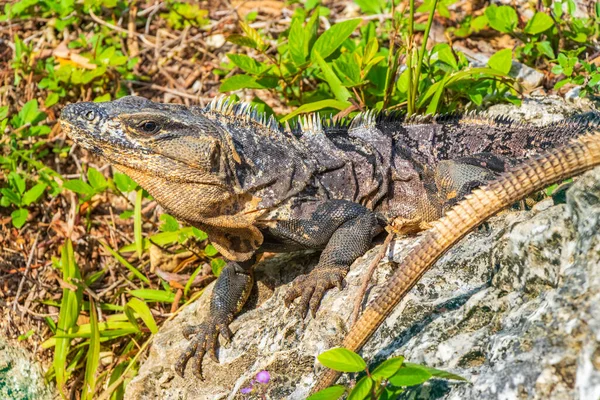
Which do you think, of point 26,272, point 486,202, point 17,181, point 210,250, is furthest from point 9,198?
point 486,202

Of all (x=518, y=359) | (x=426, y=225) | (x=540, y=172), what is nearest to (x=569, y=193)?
(x=540, y=172)

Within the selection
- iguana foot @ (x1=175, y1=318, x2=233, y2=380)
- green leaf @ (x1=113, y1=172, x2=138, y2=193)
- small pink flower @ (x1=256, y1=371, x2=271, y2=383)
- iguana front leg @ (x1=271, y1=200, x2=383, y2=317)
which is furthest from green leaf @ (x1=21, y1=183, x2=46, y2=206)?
small pink flower @ (x1=256, y1=371, x2=271, y2=383)

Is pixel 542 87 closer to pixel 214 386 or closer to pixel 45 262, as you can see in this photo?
pixel 214 386

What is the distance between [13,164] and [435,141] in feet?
12.2

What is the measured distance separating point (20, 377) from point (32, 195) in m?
1.59

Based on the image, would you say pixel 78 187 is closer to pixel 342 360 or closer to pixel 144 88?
pixel 144 88

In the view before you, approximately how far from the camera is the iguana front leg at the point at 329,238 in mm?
4031

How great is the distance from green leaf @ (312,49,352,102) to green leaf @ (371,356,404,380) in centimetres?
304

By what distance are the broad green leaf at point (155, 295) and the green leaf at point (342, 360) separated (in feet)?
9.98

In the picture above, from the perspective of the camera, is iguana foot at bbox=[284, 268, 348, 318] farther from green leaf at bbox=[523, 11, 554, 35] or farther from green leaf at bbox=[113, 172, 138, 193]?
green leaf at bbox=[523, 11, 554, 35]

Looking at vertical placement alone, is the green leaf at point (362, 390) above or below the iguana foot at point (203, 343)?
above

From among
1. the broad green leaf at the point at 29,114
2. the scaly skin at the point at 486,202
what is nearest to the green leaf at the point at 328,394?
the scaly skin at the point at 486,202

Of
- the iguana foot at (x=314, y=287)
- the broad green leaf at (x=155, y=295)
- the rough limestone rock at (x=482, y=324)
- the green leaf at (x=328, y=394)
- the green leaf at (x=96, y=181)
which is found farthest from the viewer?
the green leaf at (x=96, y=181)

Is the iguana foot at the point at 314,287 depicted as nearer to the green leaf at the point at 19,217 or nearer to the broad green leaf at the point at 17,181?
the green leaf at the point at 19,217
